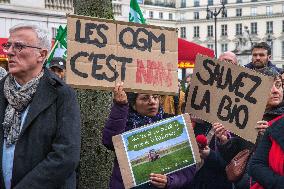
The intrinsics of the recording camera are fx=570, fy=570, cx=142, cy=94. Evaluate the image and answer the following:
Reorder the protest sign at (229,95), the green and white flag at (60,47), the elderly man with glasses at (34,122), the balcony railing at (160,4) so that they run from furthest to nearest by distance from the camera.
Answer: the balcony railing at (160,4), the green and white flag at (60,47), the protest sign at (229,95), the elderly man with glasses at (34,122)

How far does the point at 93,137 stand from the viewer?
550cm

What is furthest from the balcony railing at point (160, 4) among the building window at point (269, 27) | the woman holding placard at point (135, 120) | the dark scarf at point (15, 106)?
the dark scarf at point (15, 106)

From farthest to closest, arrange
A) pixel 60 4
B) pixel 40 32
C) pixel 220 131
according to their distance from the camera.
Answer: pixel 60 4, pixel 220 131, pixel 40 32

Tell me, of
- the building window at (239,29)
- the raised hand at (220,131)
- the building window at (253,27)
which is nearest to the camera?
the raised hand at (220,131)

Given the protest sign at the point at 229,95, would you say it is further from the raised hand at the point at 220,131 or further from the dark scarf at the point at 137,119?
the dark scarf at the point at 137,119

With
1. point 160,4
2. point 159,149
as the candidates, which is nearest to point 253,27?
point 160,4

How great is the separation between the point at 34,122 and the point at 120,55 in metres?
1.16

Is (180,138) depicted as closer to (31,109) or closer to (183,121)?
(183,121)

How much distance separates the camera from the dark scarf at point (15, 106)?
125 inches

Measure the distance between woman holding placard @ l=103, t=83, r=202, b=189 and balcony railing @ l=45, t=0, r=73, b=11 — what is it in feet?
33.8

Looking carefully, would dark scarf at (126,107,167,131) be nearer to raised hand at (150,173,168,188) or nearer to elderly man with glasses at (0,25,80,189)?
raised hand at (150,173,168,188)

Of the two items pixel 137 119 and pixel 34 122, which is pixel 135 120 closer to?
pixel 137 119

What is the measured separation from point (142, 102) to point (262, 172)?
1150 mm

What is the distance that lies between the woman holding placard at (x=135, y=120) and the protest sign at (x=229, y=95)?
407mm
